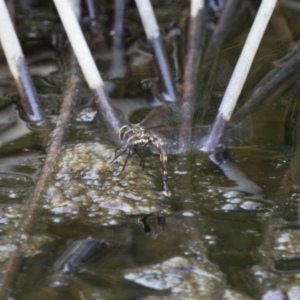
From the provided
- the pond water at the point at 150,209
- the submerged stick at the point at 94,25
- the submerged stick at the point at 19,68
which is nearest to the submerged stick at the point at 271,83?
the pond water at the point at 150,209

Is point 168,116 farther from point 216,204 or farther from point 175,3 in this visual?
point 175,3

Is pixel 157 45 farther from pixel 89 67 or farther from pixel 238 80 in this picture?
pixel 238 80

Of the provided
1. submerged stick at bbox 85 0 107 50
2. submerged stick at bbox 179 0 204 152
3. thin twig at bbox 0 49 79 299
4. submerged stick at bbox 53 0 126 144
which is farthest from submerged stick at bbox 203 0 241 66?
submerged stick at bbox 53 0 126 144

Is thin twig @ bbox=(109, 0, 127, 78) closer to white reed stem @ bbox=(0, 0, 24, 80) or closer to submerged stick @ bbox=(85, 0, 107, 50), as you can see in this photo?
submerged stick @ bbox=(85, 0, 107, 50)

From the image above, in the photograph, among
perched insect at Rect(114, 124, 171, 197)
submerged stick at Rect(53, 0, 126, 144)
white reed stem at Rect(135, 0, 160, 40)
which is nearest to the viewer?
perched insect at Rect(114, 124, 171, 197)

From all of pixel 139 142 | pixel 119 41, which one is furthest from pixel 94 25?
pixel 139 142

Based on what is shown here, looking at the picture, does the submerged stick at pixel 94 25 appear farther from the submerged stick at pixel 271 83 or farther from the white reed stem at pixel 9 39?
the submerged stick at pixel 271 83
